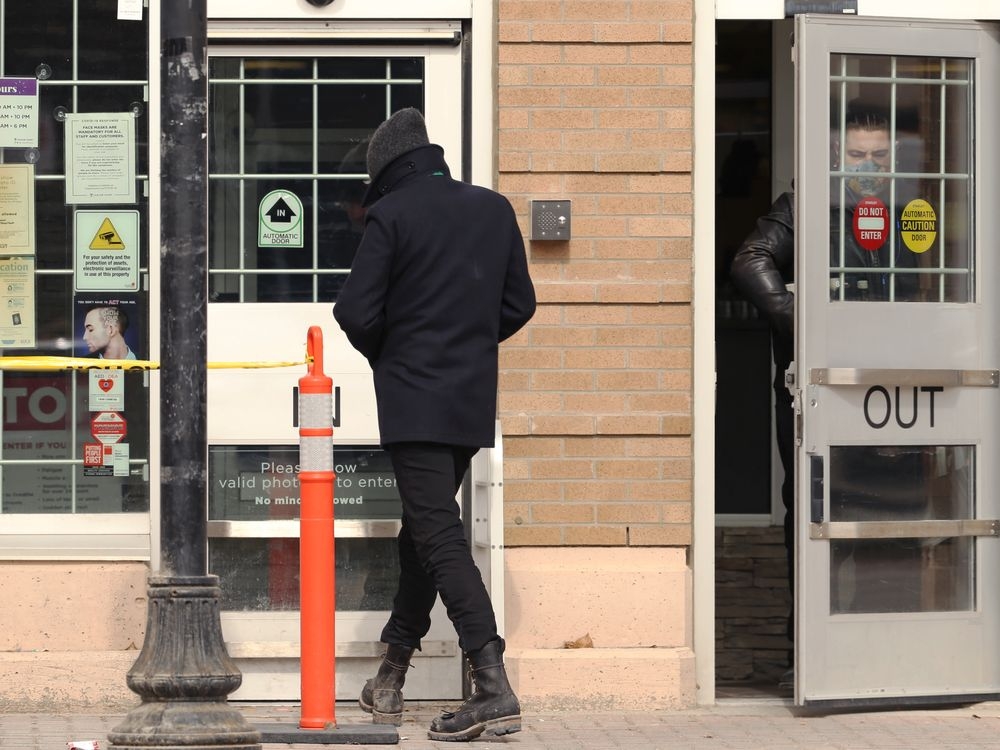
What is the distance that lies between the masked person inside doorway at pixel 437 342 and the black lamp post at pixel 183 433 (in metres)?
0.95

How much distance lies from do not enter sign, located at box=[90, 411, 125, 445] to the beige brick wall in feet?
4.81

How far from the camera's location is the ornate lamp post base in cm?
459

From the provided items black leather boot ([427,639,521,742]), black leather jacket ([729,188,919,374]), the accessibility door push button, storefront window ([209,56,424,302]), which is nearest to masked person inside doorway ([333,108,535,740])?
black leather boot ([427,639,521,742])

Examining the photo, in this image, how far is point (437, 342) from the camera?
560 cm

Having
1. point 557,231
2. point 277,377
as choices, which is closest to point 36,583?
point 277,377

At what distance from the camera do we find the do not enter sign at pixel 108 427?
6.52 metres

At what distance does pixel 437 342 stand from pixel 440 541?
0.65 metres

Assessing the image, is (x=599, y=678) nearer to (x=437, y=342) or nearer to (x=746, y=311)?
(x=437, y=342)

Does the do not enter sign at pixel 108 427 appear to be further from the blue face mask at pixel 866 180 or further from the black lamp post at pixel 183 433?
the blue face mask at pixel 866 180

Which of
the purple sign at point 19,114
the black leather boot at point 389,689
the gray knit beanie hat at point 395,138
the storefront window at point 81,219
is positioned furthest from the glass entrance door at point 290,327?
the gray knit beanie hat at point 395,138

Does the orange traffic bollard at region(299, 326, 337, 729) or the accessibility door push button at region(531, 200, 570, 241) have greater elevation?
the accessibility door push button at region(531, 200, 570, 241)

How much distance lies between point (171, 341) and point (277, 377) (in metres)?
1.83

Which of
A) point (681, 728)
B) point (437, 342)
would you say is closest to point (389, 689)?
point (681, 728)

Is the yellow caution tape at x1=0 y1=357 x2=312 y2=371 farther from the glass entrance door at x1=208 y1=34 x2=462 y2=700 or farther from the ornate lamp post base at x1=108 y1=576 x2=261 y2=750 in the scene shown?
the ornate lamp post base at x1=108 y1=576 x2=261 y2=750
